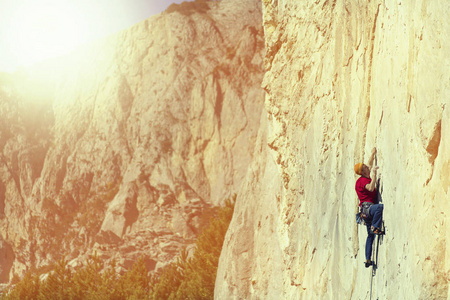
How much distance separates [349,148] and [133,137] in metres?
35.0

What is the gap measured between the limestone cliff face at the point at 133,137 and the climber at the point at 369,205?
27.9m

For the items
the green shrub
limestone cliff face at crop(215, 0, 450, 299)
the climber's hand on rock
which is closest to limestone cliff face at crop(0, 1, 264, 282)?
the green shrub

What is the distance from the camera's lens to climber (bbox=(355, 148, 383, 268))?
9.73 metres

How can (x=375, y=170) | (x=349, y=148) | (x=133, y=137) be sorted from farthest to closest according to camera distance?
(x=133, y=137), (x=349, y=148), (x=375, y=170)

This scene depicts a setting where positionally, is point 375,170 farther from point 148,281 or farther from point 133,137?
point 133,137

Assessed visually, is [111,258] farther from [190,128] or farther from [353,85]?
[353,85]

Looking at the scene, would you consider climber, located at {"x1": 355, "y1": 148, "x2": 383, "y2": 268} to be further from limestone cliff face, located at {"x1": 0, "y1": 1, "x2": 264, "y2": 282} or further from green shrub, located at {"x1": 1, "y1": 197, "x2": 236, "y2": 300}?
limestone cliff face, located at {"x1": 0, "y1": 1, "x2": 264, "y2": 282}

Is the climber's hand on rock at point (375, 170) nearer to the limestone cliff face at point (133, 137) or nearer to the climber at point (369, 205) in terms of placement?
the climber at point (369, 205)

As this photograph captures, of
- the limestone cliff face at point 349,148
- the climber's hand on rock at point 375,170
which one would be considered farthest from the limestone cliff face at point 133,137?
the climber's hand on rock at point 375,170

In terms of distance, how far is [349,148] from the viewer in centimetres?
1231

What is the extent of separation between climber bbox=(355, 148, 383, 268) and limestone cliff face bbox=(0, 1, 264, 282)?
27.9 m

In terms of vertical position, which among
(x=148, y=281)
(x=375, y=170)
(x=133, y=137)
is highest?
(x=133, y=137)

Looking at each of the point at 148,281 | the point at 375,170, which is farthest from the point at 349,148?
the point at 148,281

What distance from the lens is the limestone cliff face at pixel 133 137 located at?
4091 cm
